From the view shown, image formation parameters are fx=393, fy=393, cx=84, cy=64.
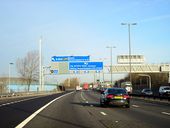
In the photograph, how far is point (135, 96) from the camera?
2363 inches

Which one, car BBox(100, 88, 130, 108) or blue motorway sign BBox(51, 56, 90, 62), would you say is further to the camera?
blue motorway sign BBox(51, 56, 90, 62)

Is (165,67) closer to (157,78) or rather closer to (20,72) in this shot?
(20,72)

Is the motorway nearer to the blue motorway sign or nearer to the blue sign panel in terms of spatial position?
the blue motorway sign

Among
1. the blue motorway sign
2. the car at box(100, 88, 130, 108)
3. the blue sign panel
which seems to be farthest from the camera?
the blue sign panel

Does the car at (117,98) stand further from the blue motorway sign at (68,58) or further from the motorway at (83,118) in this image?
the blue motorway sign at (68,58)

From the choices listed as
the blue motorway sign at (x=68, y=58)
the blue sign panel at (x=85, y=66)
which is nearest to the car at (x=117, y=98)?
the blue motorway sign at (x=68, y=58)

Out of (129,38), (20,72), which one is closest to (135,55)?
(129,38)

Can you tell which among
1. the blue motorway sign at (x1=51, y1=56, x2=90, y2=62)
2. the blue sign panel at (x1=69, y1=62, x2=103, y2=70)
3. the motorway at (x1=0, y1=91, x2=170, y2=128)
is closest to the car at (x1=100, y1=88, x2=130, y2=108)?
the motorway at (x1=0, y1=91, x2=170, y2=128)

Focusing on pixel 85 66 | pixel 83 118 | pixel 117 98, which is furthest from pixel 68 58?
pixel 83 118

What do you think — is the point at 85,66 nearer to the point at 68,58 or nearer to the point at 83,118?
the point at 68,58

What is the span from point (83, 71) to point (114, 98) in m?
54.7

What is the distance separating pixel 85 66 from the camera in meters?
82.8

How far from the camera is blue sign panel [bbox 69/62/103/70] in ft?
270

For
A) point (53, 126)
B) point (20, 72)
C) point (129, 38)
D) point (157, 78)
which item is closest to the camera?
point (53, 126)
